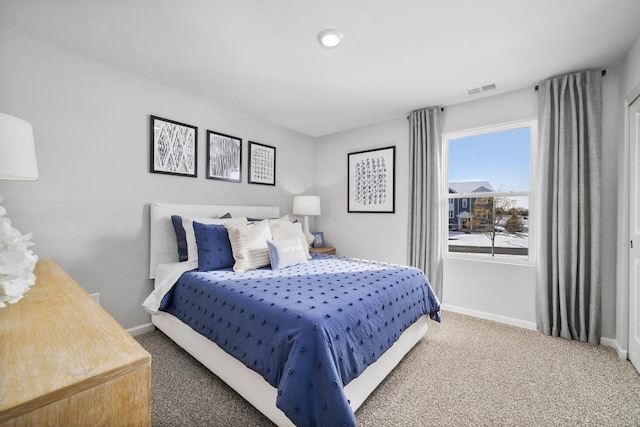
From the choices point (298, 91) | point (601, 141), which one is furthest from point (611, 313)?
point (298, 91)

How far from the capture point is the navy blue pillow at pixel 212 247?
8.14ft

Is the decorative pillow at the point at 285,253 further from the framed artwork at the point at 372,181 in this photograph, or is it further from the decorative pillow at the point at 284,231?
the framed artwork at the point at 372,181

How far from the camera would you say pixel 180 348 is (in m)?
2.38

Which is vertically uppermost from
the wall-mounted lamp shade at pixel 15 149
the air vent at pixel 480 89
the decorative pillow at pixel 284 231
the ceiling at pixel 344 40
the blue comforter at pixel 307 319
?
the ceiling at pixel 344 40

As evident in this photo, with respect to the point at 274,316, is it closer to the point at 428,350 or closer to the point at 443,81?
the point at 428,350

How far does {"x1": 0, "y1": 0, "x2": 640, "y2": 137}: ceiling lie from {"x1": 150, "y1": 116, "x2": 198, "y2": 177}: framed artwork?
0.42 metres

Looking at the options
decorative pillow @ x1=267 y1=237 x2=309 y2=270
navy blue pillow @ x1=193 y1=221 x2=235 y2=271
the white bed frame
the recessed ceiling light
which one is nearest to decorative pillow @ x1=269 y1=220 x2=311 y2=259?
decorative pillow @ x1=267 y1=237 x2=309 y2=270

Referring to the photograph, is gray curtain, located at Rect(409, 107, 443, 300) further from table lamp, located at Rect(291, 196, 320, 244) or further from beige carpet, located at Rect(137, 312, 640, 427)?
table lamp, located at Rect(291, 196, 320, 244)

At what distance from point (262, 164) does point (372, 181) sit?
156 cm

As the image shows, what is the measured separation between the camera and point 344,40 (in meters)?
2.10

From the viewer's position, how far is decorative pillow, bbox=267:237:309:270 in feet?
8.32

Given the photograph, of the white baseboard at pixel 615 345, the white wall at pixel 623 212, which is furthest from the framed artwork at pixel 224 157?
the white baseboard at pixel 615 345

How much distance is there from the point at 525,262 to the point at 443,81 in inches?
80.6

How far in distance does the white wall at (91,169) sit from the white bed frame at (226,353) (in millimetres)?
125
